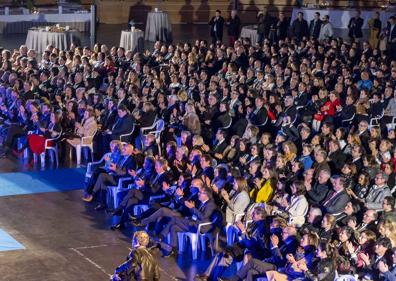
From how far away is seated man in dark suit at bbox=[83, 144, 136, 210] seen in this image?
49.8 feet

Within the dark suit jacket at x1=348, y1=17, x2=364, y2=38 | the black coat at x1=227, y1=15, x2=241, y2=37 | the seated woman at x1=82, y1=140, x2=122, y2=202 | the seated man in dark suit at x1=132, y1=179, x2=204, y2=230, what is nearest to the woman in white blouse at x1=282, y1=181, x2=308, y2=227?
the seated man in dark suit at x1=132, y1=179, x2=204, y2=230

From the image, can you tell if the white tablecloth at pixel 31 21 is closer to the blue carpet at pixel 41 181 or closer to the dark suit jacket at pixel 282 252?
the blue carpet at pixel 41 181

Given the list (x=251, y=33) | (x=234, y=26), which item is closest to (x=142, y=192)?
(x=234, y=26)

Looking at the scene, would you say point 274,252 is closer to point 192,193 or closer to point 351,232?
point 351,232

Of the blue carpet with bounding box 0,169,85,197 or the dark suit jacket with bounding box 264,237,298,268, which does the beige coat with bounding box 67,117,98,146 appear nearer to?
the blue carpet with bounding box 0,169,85,197

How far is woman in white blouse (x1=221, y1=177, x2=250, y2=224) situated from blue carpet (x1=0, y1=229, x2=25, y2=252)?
2.95 metres

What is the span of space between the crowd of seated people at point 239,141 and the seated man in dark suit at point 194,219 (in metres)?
0.03

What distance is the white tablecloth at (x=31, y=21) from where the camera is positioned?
34094 mm

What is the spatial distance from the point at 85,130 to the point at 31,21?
17.4 metres

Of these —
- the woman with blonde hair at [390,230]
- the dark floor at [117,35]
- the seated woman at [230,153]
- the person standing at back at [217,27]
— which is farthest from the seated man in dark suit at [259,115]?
the dark floor at [117,35]

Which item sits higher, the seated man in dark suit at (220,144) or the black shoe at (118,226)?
the seated man in dark suit at (220,144)

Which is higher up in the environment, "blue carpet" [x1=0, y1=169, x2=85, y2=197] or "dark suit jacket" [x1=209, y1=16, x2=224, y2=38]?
"dark suit jacket" [x1=209, y1=16, x2=224, y2=38]

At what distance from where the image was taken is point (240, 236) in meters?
12.7

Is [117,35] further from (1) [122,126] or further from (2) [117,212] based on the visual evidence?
(2) [117,212]
